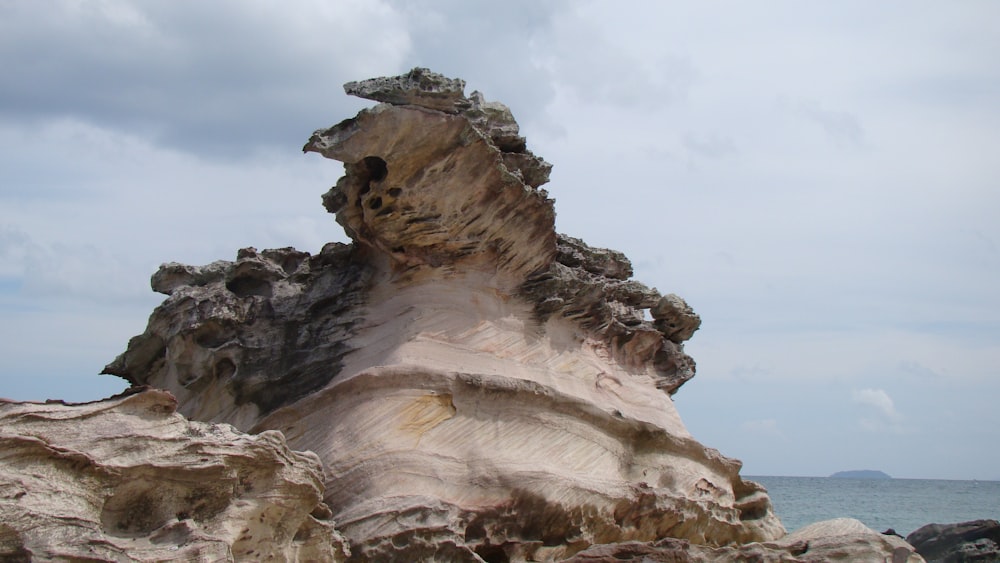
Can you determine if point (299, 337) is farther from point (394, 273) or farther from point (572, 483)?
point (572, 483)

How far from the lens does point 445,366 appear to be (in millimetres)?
7957

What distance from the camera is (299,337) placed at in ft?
27.9

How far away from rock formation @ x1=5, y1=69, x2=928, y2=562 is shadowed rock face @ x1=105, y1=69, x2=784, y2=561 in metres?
0.02

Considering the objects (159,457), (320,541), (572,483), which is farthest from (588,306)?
(159,457)

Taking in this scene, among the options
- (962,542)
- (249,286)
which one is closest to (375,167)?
(249,286)

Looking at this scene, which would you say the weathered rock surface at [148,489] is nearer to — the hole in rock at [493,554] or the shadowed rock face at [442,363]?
the shadowed rock face at [442,363]

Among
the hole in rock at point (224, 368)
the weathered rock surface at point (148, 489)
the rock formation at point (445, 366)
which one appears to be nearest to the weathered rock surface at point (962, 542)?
the rock formation at point (445, 366)

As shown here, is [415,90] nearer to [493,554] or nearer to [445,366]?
[445,366]

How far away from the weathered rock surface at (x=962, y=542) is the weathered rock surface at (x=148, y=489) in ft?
41.8

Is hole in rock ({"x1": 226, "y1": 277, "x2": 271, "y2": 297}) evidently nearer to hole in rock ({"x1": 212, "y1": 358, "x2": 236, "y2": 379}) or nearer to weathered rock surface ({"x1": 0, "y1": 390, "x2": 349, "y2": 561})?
hole in rock ({"x1": 212, "y1": 358, "x2": 236, "y2": 379})

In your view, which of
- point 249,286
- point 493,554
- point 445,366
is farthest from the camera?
point 249,286

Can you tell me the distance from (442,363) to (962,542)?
A: 12.0 metres

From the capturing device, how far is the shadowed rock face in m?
7.34

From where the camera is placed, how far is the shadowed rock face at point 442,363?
7.34 m
